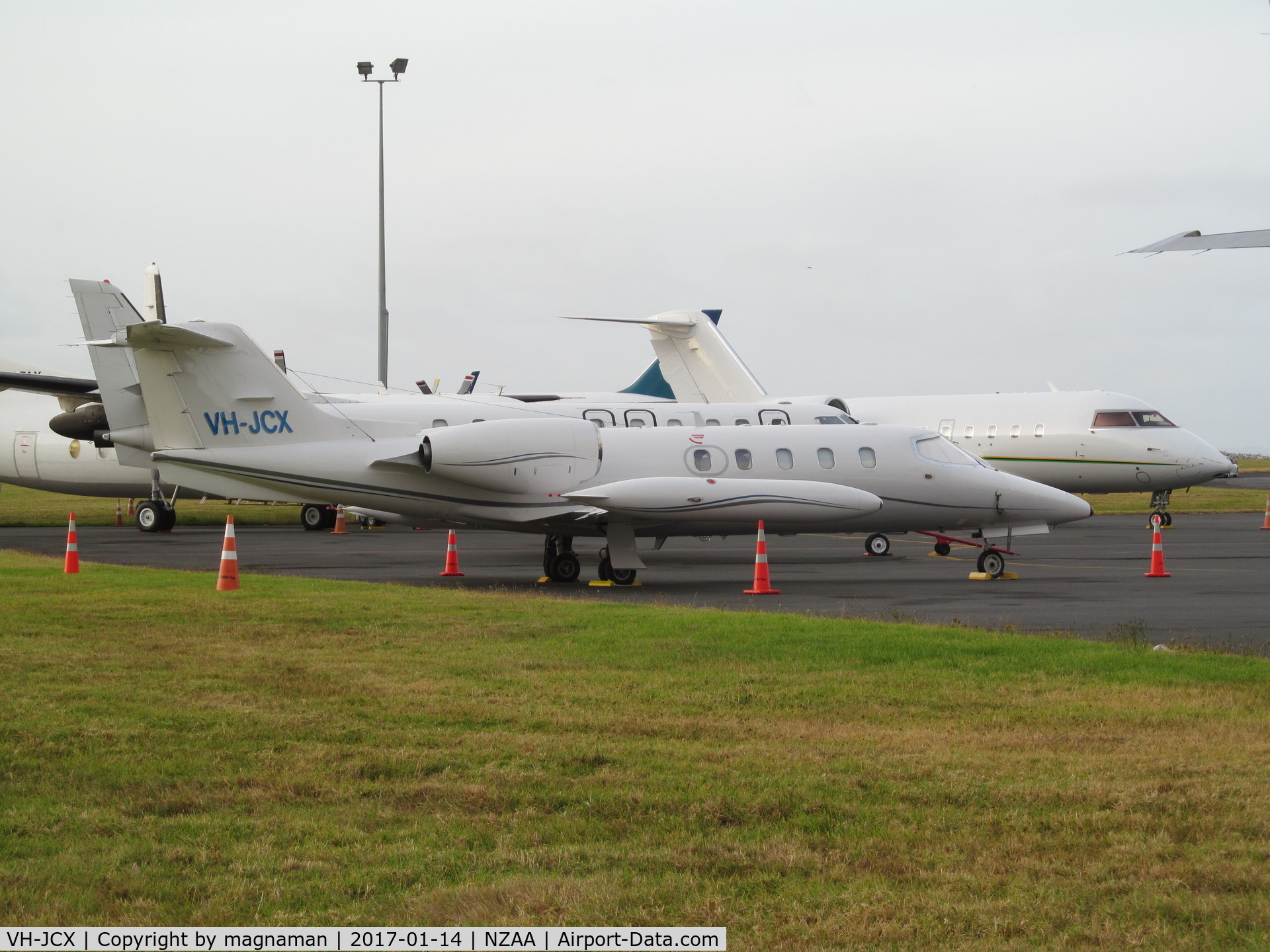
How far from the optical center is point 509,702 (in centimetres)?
800

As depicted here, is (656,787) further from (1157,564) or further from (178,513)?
(178,513)

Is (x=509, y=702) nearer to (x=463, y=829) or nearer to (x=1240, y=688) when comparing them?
(x=463, y=829)

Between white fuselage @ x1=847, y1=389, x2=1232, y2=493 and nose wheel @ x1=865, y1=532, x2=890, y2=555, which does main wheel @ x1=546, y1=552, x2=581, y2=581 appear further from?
white fuselage @ x1=847, y1=389, x2=1232, y2=493

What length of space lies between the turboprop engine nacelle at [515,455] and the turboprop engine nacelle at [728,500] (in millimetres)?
456

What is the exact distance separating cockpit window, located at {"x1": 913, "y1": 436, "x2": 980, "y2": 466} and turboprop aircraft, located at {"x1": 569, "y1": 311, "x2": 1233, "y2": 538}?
498 inches

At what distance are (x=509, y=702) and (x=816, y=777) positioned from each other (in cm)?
254

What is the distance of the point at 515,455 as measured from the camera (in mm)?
18609

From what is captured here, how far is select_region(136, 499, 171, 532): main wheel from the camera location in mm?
31344

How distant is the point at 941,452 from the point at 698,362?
19.4 m

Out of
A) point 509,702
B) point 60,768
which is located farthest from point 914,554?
point 60,768

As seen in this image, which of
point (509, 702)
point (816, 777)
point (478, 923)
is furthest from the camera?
point (509, 702)

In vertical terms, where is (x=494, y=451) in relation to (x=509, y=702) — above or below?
above

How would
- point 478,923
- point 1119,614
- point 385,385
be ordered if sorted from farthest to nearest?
point 385,385 < point 1119,614 < point 478,923

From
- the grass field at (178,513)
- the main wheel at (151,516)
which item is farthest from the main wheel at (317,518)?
the main wheel at (151,516)
